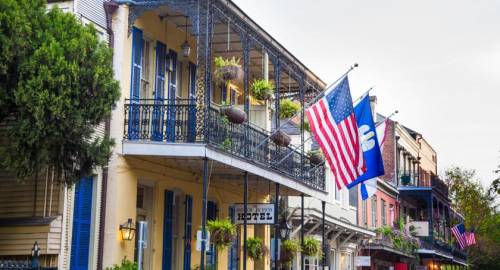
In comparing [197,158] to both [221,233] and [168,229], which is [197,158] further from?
[168,229]

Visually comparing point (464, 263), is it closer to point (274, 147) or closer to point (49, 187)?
point (274, 147)

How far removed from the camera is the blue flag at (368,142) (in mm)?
21297

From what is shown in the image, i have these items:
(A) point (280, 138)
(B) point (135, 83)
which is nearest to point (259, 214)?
(A) point (280, 138)

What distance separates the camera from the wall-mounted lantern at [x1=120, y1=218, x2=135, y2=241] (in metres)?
17.0

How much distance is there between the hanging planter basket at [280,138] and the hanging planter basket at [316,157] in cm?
285

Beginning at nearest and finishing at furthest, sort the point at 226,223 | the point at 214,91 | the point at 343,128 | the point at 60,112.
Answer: the point at 60,112
the point at 226,223
the point at 343,128
the point at 214,91

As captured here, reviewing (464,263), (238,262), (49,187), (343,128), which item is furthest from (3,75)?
(464,263)

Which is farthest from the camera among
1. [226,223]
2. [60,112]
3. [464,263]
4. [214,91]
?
[464,263]

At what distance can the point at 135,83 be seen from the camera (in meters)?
18.0

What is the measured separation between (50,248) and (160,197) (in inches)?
161

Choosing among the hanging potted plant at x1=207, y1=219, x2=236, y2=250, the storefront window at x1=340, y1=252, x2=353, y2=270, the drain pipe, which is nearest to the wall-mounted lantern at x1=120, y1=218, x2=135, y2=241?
the drain pipe

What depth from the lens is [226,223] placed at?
60.1 feet

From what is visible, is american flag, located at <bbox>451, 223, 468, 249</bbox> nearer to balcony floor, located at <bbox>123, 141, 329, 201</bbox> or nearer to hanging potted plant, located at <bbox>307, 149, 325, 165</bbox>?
hanging potted plant, located at <bbox>307, 149, 325, 165</bbox>

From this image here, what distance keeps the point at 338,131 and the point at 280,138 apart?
1763 mm
